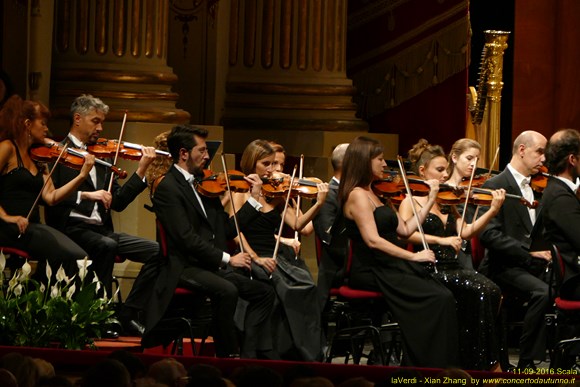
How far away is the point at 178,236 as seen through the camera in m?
6.80

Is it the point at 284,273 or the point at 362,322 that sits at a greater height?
the point at 284,273

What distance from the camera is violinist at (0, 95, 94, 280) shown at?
7074 mm

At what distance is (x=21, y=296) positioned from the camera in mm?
6543

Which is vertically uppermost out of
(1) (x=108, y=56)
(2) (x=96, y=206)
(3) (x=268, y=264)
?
(1) (x=108, y=56)

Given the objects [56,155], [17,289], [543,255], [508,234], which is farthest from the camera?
[508,234]

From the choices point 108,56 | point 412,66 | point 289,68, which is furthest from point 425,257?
point 412,66

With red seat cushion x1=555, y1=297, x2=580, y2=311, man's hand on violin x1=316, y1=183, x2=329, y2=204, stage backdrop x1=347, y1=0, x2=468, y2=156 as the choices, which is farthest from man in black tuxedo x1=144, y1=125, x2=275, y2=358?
stage backdrop x1=347, y1=0, x2=468, y2=156

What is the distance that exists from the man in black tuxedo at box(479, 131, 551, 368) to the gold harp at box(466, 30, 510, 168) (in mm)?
1935

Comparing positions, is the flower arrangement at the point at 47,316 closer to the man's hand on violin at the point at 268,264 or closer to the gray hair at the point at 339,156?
the man's hand on violin at the point at 268,264

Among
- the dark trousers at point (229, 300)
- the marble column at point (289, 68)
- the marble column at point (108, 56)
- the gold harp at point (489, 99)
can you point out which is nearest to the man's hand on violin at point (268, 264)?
the dark trousers at point (229, 300)

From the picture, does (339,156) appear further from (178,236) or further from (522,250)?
(178,236)

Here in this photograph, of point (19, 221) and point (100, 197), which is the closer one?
point (19, 221)

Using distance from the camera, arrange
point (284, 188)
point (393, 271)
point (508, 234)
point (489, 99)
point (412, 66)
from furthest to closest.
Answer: point (412, 66)
point (489, 99)
point (508, 234)
point (284, 188)
point (393, 271)

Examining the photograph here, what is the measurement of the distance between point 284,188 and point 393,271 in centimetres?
99
